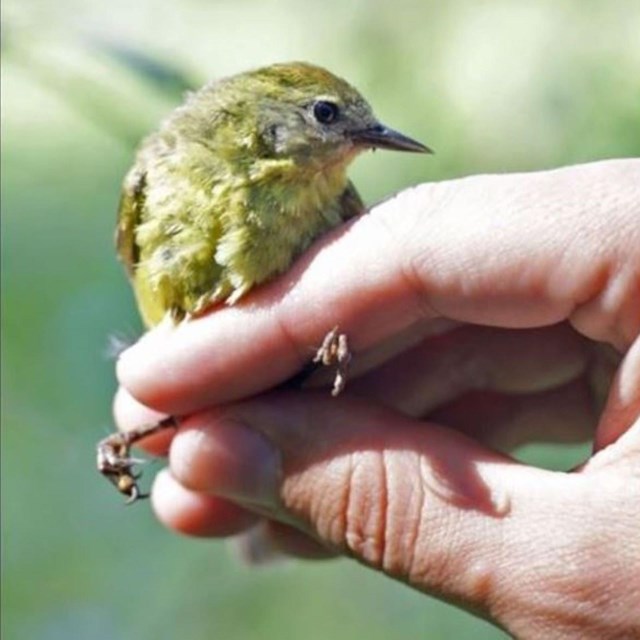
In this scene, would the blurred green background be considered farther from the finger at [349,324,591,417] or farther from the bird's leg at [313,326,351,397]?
the bird's leg at [313,326,351,397]

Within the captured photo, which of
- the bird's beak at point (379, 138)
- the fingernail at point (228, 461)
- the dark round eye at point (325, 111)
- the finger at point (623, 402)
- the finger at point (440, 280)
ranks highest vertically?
the dark round eye at point (325, 111)

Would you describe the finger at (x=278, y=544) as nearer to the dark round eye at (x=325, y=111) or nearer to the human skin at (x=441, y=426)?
the human skin at (x=441, y=426)

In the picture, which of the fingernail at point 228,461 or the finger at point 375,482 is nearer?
the finger at point 375,482

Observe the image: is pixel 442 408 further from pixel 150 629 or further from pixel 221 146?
pixel 150 629

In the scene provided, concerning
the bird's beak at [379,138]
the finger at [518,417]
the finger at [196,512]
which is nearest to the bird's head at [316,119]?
the bird's beak at [379,138]

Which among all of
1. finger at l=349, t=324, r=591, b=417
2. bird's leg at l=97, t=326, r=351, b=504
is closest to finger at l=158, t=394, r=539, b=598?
bird's leg at l=97, t=326, r=351, b=504

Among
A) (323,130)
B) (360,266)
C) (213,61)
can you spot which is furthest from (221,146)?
(213,61)
